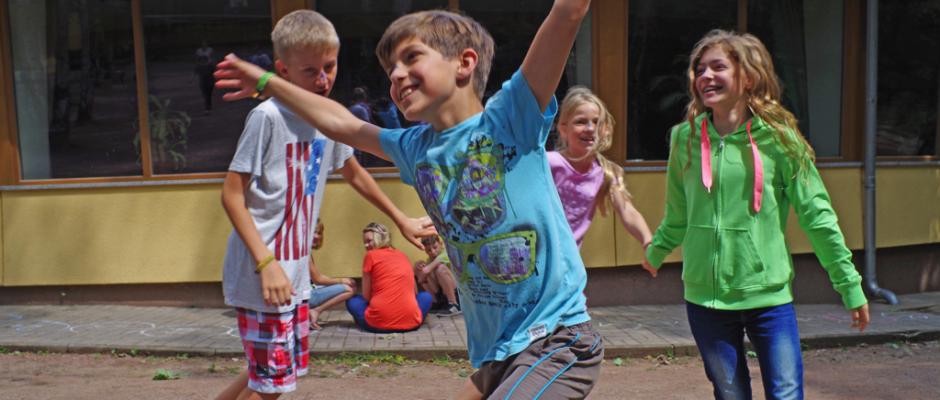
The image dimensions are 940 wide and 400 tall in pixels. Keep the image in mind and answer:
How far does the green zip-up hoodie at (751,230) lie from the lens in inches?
150

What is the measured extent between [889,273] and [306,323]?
8.33 meters

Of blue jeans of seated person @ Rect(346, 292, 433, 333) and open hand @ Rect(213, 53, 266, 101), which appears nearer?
open hand @ Rect(213, 53, 266, 101)

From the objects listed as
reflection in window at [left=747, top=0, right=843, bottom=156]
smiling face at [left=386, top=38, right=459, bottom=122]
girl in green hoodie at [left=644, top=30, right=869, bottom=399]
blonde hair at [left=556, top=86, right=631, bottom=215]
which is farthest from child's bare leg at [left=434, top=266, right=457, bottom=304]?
smiling face at [left=386, top=38, right=459, bottom=122]

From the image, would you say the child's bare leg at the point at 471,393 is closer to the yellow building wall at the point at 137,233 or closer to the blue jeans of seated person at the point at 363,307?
the blue jeans of seated person at the point at 363,307

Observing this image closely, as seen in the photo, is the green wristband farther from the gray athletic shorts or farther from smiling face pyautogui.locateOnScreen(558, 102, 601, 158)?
smiling face pyautogui.locateOnScreen(558, 102, 601, 158)

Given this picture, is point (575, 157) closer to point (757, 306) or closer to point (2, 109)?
point (757, 306)

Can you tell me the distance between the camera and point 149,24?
9281 mm

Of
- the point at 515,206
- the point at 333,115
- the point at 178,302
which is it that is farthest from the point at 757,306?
the point at 178,302

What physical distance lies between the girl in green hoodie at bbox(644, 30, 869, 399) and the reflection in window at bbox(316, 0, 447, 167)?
18.6ft

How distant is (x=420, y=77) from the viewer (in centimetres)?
291

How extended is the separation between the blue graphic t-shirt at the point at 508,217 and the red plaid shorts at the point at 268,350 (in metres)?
1.22

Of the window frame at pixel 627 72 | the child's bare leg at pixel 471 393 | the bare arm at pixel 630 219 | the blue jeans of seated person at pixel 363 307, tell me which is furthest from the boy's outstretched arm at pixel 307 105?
the window frame at pixel 627 72

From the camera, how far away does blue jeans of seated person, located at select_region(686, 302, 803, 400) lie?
373 centimetres

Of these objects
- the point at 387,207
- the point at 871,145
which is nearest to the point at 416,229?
the point at 387,207
